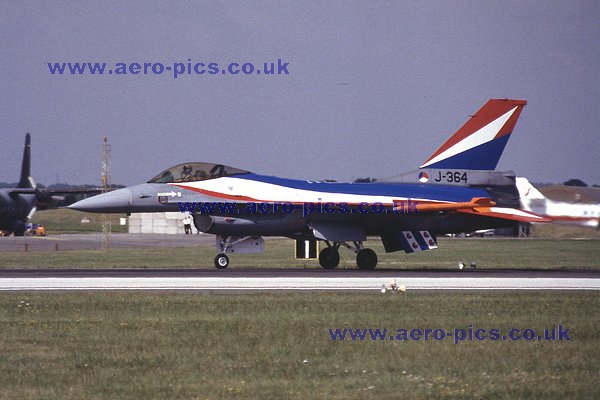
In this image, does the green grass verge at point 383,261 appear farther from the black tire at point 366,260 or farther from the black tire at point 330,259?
the black tire at point 366,260

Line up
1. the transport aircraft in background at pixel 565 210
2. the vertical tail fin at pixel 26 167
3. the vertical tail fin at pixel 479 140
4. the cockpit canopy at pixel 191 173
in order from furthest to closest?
1. the vertical tail fin at pixel 26 167
2. the vertical tail fin at pixel 479 140
3. the cockpit canopy at pixel 191 173
4. the transport aircraft in background at pixel 565 210

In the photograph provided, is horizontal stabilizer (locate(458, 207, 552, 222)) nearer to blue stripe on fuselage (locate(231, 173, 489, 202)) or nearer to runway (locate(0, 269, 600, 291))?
blue stripe on fuselage (locate(231, 173, 489, 202))

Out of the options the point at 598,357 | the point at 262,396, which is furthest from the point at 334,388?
the point at 598,357

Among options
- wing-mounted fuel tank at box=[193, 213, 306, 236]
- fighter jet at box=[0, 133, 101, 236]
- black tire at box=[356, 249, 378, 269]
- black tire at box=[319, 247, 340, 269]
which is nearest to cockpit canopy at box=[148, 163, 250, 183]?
wing-mounted fuel tank at box=[193, 213, 306, 236]

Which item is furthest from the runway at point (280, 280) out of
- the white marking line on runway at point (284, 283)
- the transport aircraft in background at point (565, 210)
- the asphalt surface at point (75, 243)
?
the asphalt surface at point (75, 243)

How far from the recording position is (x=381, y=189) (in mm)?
27562

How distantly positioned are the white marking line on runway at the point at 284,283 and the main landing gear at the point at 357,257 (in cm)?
567

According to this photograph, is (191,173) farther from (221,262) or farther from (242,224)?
(221,262)

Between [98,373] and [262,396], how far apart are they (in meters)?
2.30

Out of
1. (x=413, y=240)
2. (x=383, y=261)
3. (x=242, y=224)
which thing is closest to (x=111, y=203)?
(x=242, y=224)

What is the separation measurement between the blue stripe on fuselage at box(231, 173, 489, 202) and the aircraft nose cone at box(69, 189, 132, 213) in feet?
11.1

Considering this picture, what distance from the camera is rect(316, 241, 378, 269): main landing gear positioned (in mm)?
27891

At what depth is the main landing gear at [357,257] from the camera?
27.9 m

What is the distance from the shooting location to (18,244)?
54062 millimetres
